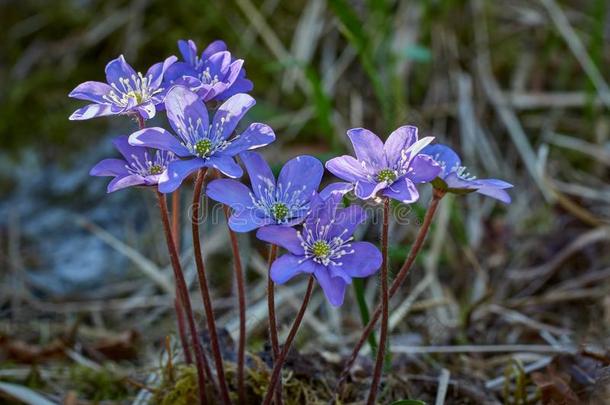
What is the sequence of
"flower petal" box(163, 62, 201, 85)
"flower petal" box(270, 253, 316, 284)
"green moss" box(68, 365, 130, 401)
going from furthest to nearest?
"green moss" box(68, 365, 130, 401), "flower petal" box(163, 62, 201, 85), "flower petal" box(270, 253, 316, 284)

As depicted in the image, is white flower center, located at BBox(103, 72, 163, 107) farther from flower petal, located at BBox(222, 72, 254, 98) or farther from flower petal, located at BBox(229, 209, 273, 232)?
flower petal, located at BBox(229, 209, 273, 232)

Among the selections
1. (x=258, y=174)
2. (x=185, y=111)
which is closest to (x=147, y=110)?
(x=185, y=111)

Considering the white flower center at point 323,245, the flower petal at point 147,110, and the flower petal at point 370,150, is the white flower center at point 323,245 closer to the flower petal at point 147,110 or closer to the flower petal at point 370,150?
the flower petal at point 370,150

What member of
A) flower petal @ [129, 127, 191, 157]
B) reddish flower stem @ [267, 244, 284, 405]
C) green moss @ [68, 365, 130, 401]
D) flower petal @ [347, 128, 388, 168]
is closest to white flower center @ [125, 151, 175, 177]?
flower petal @ [129, 127, 191, 157]

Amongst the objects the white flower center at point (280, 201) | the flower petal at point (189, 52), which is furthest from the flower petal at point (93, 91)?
the white flower center at point (280, 201)

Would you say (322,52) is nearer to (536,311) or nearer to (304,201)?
(536,311)

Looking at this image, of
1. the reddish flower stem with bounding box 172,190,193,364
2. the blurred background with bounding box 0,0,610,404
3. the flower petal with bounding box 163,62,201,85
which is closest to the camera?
the flower petal with bounding box 163,62,201,85

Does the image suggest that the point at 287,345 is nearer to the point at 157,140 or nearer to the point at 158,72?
the point at 157,140
